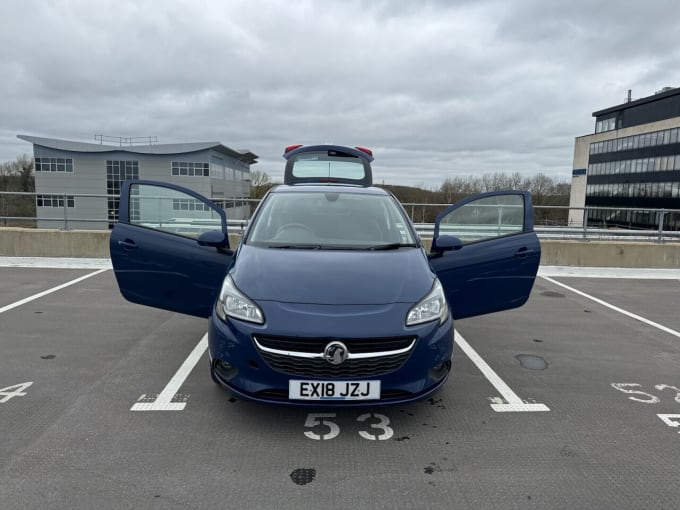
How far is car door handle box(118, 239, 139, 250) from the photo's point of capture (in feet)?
12.9

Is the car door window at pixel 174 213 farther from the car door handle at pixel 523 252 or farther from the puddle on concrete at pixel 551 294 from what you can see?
the puddle on concrete at pixel 551 294

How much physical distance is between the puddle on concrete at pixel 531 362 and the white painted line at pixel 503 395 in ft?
1.17

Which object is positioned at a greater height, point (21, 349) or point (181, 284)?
point (181, 284)

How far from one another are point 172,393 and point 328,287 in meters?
1.52

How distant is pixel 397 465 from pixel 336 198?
237 cm

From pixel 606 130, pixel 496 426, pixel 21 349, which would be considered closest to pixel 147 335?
pixel 21 349

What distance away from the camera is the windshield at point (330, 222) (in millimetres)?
3689

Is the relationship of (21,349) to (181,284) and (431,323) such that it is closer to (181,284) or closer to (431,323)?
(181,284)

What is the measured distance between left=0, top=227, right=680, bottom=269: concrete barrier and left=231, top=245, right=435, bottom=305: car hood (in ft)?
20.9

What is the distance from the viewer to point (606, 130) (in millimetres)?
68125

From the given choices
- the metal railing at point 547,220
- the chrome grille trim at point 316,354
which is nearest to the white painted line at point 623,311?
the metal railing at point 547,220

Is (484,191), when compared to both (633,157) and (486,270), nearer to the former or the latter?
(486,270)

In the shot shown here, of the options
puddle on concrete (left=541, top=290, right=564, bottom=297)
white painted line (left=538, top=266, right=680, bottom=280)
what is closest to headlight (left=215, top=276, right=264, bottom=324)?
puddle on concrete (left=541, top=290, right=564, bottom=297)

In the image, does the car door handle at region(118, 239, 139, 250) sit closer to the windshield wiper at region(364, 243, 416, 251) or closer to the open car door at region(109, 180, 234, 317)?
the open car door at region(109, 180, 234, 317)
